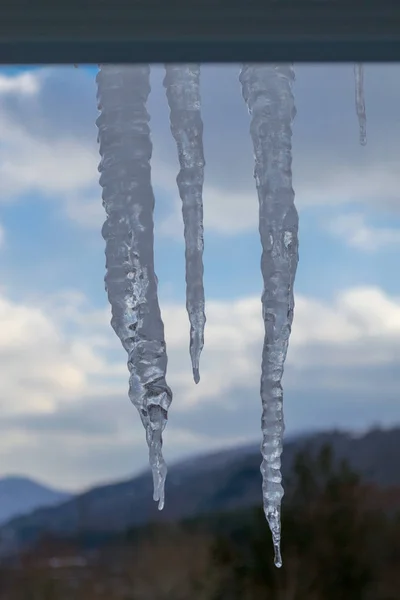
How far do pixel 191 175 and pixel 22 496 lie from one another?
5.20 meters

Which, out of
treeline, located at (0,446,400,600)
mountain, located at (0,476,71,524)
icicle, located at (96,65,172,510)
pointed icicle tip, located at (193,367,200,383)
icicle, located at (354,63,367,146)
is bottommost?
treeline, located at (0,446,400,600)

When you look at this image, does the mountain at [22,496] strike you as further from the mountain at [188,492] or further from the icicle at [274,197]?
the icicle at [274,197]

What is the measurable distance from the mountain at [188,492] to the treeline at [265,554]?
8 centimetres

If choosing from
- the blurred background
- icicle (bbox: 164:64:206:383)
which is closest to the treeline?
the blurred background

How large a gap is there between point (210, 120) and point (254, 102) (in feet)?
15.5

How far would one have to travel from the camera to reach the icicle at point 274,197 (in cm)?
49

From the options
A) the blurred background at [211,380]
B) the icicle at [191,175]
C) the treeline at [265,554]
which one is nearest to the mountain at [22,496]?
the blurred background at [211,380]

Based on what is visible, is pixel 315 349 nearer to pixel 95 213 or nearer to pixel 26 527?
pixel 95 213

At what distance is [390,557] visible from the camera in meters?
4.87

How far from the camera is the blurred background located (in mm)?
4590

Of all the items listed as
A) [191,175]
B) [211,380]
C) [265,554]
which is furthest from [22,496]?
[191,175]

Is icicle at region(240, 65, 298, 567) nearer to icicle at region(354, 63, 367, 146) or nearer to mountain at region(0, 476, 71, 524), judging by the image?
icicle at region(354, 63, 367, 146)

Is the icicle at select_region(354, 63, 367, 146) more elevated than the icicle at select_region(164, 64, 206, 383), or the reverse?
the icicle at select_region(354, 63, 367, 146)

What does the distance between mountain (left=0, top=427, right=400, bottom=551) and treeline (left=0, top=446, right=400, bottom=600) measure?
81 millimetres
